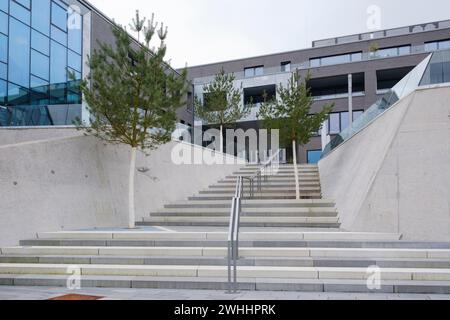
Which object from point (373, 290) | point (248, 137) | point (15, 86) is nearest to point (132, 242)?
point (373, 290)

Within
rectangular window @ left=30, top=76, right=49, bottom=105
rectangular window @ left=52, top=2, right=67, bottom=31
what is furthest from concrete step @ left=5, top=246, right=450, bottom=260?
rectangular window @ left=52, top=2, right=67, bottom=31

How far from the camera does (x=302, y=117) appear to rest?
540 inches

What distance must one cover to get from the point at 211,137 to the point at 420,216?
36.9ft

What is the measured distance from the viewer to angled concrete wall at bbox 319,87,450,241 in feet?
26.6

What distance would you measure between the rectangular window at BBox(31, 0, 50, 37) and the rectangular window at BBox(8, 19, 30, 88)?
0.71 m

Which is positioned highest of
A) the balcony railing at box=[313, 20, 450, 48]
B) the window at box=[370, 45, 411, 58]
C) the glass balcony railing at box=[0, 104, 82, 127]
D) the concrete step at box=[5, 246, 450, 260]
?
the balcony railing at box=[313, 20, 450, 48]

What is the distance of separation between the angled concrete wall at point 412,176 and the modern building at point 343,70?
23864 mm

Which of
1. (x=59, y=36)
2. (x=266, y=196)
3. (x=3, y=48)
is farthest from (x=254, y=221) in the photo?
(x=59, y=36)

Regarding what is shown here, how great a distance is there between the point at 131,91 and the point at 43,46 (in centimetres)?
1378

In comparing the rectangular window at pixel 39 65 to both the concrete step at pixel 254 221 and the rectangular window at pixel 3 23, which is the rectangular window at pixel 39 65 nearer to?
the rectangular window at pixel 3 23

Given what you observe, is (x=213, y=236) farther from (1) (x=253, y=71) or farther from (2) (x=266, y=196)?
(1) (x=253, y=71)

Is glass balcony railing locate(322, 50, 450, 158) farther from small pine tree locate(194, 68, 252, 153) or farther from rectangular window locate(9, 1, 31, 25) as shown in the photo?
rectangular window locate(9, 1, 31, 25)
